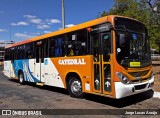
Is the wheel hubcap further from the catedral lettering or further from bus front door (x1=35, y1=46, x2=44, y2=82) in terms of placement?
bus front door (x1=35, y1=46, x2=44, y2=82)

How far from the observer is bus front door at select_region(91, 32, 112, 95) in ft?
26.6

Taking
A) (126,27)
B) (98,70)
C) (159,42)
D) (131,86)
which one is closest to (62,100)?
(98,70)

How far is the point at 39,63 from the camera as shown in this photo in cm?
1287

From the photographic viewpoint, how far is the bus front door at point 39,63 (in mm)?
12518

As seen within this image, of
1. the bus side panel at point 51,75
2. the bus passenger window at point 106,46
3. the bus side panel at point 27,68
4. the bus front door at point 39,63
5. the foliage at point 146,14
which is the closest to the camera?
the bus passenger window at point 106,46

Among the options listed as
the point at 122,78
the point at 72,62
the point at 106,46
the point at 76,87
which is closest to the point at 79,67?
the point at 72,62

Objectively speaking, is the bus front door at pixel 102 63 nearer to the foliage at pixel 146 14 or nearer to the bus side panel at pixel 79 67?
the bus side panel at pixel 79 67

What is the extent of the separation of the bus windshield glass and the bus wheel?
246 centimetres

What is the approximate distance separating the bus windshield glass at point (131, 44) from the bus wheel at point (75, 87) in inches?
96.8

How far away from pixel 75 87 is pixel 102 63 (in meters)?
2.18

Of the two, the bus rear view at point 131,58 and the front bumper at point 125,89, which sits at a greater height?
the bus rear view at point 131,58

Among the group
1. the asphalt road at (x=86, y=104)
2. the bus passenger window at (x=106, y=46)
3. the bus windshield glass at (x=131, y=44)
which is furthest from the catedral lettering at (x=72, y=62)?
the bus windshield glass at (x=131, y=44)

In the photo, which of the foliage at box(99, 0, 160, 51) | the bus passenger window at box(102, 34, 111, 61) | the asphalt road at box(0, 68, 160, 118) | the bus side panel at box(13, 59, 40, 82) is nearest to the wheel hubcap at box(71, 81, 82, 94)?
the asphalt road at box(0, 68, 160, 118)

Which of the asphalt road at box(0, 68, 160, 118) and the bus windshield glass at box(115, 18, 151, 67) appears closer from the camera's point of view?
the asphalt road at box(0, 68, 160, 118)
